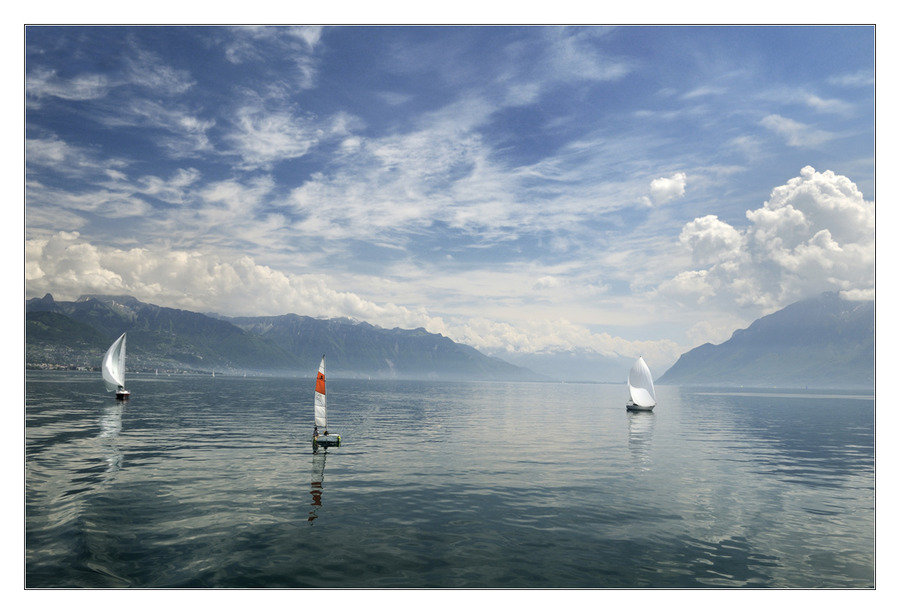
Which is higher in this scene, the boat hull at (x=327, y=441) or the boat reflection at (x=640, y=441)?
the boat hull at (x=327, y=441)

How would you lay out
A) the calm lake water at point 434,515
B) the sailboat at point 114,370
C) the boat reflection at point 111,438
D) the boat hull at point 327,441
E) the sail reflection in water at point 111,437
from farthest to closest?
the sailboat at point 114,370 < the boat hull at point 327,441 < the sail reflection in water at point 111,437 < the boat reflection at point 111,438 < the calm lake water at point 434,515

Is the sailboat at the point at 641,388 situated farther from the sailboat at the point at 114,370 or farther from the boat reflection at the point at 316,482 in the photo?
the sailboat at the point at 114,370

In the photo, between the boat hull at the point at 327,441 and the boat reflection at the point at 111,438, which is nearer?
the boat reflection at the point at 111,438

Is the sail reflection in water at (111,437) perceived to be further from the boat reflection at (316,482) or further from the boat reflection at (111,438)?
the boat reflection at (316,482)

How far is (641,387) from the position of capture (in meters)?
115

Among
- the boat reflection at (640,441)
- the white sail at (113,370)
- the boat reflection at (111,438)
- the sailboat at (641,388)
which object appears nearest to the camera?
the boat reflection at (111,438)

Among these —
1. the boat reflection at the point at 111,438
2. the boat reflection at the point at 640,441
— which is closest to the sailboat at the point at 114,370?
the boat reflection at the point at 111,438

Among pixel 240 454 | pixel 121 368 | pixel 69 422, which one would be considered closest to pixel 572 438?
pixel 240 454

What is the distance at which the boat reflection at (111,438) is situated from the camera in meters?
37.9

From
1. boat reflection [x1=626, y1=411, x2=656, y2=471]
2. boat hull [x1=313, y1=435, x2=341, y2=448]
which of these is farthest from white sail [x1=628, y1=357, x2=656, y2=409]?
boat hull [x1=313, y1=435, x2=341, y2=448]

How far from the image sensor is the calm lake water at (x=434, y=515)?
1878 cm

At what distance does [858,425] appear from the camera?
306ft

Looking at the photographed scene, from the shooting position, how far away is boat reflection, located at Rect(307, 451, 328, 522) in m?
26.4
